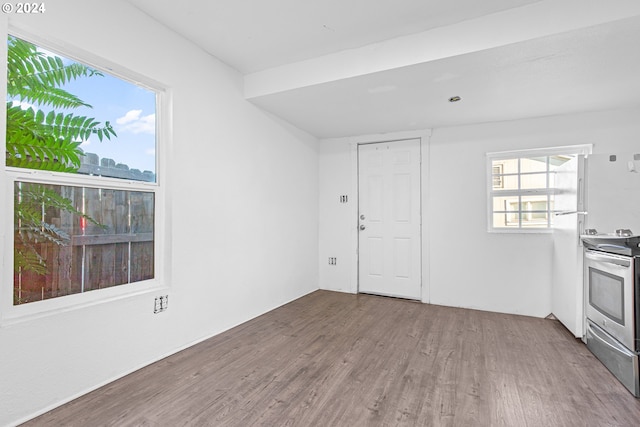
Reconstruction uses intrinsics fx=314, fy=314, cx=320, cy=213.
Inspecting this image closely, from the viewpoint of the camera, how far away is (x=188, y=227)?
2691 mm

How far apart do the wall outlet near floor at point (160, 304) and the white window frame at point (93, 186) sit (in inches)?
2.1

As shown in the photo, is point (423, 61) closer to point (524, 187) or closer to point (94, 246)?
point (524, 187)

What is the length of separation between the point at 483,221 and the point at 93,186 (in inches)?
156

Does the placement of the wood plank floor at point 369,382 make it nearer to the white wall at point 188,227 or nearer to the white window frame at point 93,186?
the white wall at point 188,227

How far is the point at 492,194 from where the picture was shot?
3873mm

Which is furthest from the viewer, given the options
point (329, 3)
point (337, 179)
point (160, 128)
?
point (337, 179)

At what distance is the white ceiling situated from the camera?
2.15 m

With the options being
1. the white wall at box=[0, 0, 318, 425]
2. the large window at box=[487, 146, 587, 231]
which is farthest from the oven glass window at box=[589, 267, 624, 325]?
the white wall at box=[0, 0, 318, 425]

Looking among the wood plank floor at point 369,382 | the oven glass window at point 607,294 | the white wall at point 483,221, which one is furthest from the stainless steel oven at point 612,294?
the white wall at point 483,221

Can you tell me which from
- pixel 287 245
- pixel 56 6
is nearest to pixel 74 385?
pixel 56 6

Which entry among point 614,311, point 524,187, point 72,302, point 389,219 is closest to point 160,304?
point 72,302

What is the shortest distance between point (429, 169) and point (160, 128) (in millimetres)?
3205

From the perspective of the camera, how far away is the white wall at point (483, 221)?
348cm

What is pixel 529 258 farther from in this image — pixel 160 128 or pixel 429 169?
pixel 160 128
